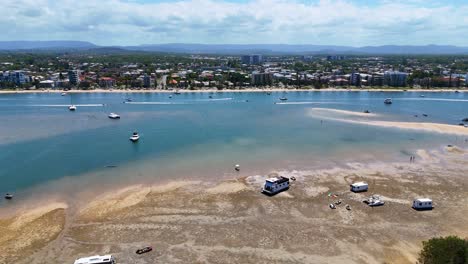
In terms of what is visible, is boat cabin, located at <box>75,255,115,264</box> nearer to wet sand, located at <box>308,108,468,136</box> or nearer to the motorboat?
the motorboat

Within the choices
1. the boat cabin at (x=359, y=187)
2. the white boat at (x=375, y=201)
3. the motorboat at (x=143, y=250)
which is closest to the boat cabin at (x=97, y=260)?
the motorboat at (x=143, y=250)

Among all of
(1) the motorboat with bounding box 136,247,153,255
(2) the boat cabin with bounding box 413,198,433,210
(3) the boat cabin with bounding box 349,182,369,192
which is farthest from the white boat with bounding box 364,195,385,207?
(1) the motorboat with bounding box 136,247,153,255

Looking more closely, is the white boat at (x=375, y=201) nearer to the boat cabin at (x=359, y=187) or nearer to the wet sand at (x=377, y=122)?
the boat cabin at (x=359, y=187)

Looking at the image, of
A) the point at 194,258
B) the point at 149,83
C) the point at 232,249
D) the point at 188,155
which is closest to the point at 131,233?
the point at 194,258

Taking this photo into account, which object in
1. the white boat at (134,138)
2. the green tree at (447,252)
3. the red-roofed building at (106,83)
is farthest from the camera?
the red-roofed building at (106,83)

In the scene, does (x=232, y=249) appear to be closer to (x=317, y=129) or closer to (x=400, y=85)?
(x=317, y=129)
